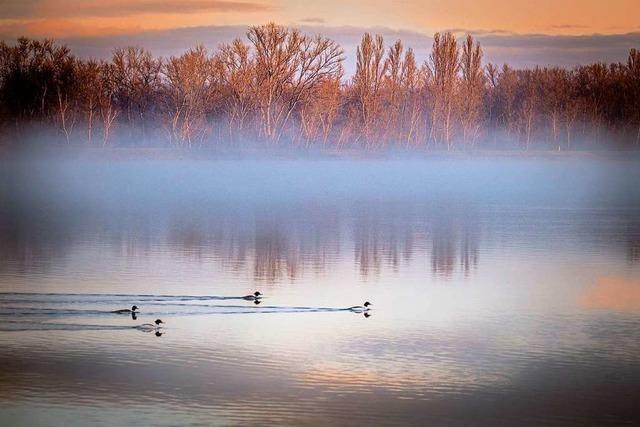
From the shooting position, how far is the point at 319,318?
455 inches

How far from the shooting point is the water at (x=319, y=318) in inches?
325

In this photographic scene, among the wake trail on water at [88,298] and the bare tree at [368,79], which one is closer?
the wake trail on water at [88,298]

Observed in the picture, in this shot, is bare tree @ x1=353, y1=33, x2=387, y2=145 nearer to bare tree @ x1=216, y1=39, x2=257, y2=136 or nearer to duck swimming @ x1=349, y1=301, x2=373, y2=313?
bare tree @ x1=216, y1=39, x2=257, y2=136

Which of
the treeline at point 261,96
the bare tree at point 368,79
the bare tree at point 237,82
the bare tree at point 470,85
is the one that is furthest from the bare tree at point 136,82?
the bare tree at point 470,85

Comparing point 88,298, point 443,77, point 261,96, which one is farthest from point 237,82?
point 88,298

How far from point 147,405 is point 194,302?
430 cm

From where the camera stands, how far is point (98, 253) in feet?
55.3

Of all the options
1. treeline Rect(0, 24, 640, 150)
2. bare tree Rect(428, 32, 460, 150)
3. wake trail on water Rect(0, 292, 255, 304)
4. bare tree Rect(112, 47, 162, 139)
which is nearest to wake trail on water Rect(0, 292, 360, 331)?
wake trail on water Rect(0, 292, 255, 304)

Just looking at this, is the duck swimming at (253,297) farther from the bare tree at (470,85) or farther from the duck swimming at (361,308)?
the bare tree at (470,85)

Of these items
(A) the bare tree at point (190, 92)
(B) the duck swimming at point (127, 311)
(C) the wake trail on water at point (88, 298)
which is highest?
(A) the bare tree at point (190, 92)

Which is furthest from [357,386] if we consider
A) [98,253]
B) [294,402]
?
[98,253]

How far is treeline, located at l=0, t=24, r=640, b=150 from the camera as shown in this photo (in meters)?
48.0

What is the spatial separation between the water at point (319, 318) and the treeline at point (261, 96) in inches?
892

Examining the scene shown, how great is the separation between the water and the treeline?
2266 cm
